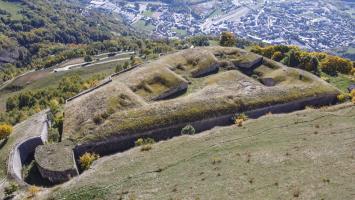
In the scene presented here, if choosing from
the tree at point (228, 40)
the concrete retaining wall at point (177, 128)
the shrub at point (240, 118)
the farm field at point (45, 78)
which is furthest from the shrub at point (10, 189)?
the tree at point (228, 40)

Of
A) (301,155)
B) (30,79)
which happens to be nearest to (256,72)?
(301,155)

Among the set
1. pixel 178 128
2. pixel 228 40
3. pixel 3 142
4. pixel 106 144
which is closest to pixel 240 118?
pixel 178 128

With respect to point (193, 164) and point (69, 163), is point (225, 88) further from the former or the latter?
point (69, 163)

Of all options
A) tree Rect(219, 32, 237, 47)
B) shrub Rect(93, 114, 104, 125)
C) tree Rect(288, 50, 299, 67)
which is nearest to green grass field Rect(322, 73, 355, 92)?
tree Rect(288, 50, 299, 67)

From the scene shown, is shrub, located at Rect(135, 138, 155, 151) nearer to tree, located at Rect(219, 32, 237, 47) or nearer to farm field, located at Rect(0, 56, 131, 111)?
farm field, located at Rect(0, 56, 131, 111)

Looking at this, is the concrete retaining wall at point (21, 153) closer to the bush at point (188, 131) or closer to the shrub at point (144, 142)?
the shrub at point (144, 142)
